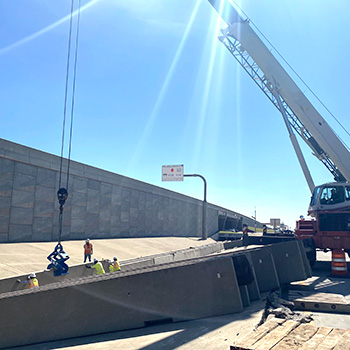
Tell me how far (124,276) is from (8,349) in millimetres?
2077

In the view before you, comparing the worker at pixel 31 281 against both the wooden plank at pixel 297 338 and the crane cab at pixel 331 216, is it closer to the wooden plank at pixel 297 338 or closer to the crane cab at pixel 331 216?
the wooden plank at pixel 297 338

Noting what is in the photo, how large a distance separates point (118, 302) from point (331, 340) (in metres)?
3.26

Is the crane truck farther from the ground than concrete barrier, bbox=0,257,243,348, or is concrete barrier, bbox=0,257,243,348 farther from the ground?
the crane truck

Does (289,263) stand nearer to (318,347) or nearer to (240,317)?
(240,317)

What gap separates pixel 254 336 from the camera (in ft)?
13.4

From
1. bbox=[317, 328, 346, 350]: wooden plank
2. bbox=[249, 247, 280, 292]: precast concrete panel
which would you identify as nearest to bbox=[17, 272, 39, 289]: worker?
bbox=[249, 247, 280, 292]: precast concrete panel

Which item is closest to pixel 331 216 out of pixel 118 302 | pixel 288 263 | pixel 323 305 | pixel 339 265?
pixel 339 265

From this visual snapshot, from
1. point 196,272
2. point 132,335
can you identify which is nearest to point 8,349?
point 132,335

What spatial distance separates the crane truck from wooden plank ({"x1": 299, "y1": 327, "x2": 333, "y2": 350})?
834 centimetres

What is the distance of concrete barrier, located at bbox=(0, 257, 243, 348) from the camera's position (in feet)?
17.0

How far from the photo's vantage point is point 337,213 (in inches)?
469

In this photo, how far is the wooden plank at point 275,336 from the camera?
12.2 feet

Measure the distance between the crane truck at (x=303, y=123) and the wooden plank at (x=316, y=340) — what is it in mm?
8340

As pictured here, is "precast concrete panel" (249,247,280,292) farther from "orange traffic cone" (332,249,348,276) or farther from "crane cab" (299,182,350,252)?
"crane cab" (299,182,350,252)
